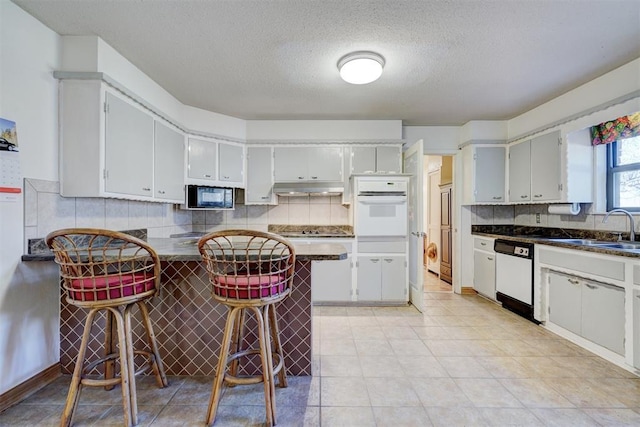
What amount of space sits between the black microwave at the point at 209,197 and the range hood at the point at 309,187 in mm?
616

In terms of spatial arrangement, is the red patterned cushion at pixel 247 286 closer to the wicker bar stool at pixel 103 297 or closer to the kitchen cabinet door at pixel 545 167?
the wicker bar stool at pixel 103 297

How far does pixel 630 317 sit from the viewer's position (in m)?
2.01

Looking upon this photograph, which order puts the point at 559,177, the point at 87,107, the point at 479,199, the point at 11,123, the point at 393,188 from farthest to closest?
1. the point at 479,199
2. the point at 393,188
3. the point at 559,177
4. the point at 87,107
5. the point at 11,123

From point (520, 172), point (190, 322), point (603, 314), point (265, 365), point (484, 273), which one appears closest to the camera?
point (265, 365)

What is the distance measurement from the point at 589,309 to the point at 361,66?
107 inches

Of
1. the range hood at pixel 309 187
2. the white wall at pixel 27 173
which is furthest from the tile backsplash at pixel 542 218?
the white wall at pixel 27 173

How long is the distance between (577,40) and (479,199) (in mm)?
2119

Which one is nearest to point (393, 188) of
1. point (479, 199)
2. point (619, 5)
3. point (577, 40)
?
point (479, 199)

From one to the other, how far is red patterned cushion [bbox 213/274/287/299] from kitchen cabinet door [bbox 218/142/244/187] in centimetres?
245

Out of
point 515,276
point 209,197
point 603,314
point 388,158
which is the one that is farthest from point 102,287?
point 515,276

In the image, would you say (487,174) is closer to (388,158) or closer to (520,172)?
(520,172)

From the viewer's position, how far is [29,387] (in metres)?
1.77

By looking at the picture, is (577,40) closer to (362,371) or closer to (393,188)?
(393,188)

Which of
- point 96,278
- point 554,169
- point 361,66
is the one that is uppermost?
point 361,66
